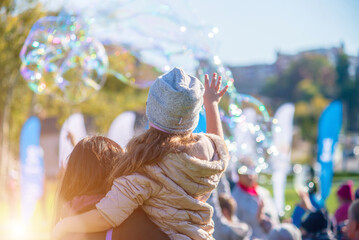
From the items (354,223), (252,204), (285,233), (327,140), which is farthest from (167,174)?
(327,140)

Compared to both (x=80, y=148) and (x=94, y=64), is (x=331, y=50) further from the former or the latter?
(x=80, y=148)

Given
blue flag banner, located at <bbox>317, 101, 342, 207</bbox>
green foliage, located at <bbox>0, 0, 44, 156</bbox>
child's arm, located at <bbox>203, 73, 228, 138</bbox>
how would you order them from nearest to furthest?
1. child's arm, located at <bbox>203, 73, 228, 138</bbox>
2. blue flag banner, located at <bbox>317, 101, 342, 207</bbox>
3. green foliage, located at <bbox>0, 0, 44, 156</bbox>

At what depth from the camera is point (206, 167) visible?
7.16 ft

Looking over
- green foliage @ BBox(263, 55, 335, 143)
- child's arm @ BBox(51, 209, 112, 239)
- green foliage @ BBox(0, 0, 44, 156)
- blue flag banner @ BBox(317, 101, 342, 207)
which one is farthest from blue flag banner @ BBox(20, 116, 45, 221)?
green foliage @ BBox(263, 55, 335, 143)

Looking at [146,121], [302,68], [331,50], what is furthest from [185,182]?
[302,68]

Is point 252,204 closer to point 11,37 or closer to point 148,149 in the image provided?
point 148,149

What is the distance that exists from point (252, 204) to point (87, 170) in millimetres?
3687

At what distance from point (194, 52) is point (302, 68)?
6524cm

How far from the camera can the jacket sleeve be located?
2.06m

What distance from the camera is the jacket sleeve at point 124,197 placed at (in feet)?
6.77

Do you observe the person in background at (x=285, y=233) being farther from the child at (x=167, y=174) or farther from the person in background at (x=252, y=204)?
the child at (x=167, y=174)

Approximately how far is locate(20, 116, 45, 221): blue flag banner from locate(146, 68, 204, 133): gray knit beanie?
8.71 metres

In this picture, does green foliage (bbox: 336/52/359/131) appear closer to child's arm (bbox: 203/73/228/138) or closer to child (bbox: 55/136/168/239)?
child's arm (bbox: 203/73/228/138)

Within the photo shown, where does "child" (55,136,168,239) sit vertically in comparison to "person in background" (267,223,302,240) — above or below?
above
